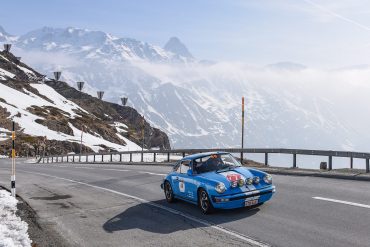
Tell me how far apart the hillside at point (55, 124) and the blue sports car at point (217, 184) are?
4115 cm

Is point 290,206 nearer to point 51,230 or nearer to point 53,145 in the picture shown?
point 51,230

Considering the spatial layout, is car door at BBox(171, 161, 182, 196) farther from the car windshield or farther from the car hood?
the car hood

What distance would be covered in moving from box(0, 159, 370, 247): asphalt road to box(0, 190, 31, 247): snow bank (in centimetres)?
69

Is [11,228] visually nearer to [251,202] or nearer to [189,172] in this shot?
[189,172]

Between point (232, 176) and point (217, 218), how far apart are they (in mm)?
1091

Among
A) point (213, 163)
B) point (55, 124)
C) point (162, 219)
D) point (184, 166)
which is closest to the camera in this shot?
point (162, 219)

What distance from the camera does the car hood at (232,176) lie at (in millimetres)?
10570

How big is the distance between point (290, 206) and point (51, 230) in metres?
5.70

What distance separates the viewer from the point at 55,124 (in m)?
86.9

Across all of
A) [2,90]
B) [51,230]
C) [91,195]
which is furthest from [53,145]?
[51,230]

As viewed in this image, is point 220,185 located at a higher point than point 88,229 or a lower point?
higher

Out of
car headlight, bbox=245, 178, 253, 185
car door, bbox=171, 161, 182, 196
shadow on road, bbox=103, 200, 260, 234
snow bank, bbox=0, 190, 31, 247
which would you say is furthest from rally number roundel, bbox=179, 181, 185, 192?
snow bank, bbox=0, 190, 31, 247

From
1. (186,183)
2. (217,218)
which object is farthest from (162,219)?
(186,183)

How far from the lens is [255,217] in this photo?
10.3 m
